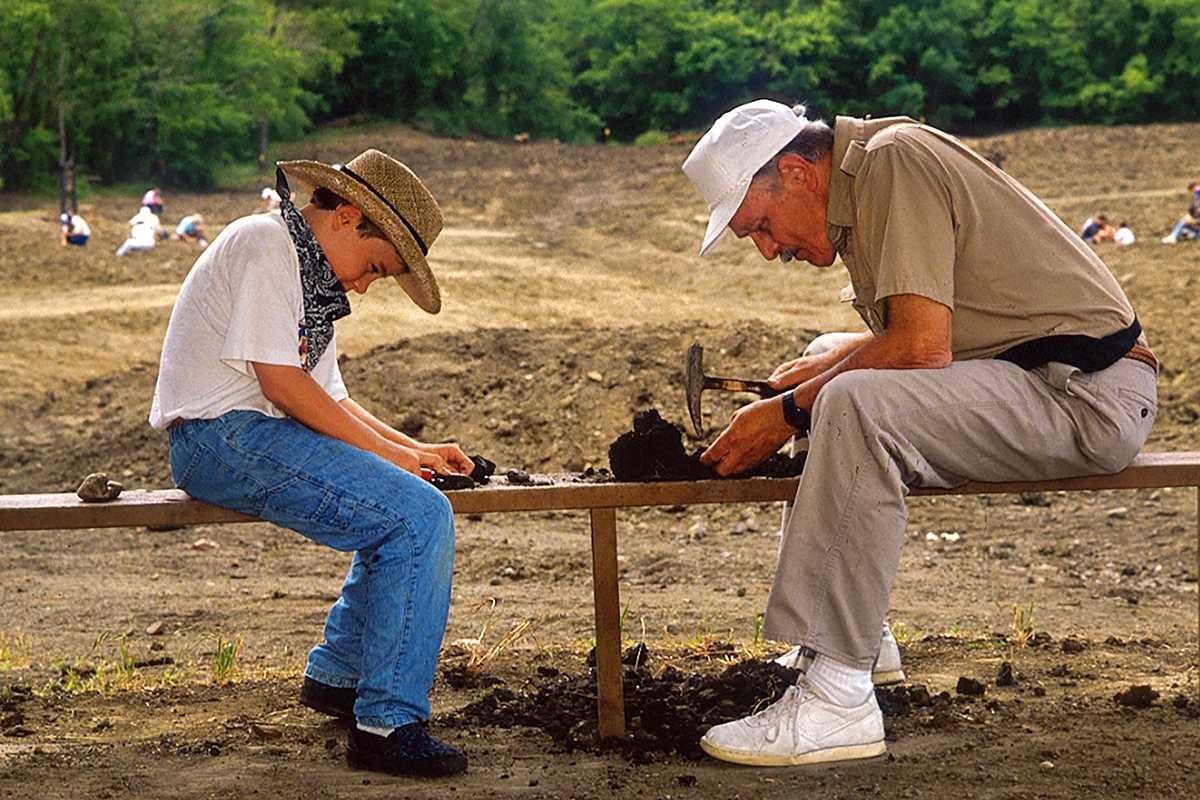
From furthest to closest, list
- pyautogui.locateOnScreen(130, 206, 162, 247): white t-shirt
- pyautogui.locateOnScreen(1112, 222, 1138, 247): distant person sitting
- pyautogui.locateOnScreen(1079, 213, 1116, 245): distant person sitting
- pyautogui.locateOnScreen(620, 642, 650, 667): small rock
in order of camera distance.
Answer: pyautogui.locateOnScreen(1079, 213, 1116, 245): distant person sitting < pyautogui.locateOnScreen(1112, 222, 1138, 247): distant person sitting < pyautogui.locateOnScreen(130, 206, 162, 247): white t-shirt < pyautogui.locateOnScreen(620, 642, 650, 667): small rock

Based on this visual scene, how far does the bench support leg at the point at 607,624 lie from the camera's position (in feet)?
14.3

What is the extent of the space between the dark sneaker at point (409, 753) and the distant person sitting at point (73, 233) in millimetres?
16793

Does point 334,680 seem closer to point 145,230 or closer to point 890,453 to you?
point 890,453

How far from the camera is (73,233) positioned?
20125mm

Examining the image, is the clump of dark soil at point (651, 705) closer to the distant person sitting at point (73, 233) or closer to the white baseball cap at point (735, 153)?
the white baseball cap at point (735, 153)

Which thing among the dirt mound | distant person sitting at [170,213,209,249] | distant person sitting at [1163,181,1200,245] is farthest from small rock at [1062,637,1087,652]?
distant person sitting at [170,213,209,249]

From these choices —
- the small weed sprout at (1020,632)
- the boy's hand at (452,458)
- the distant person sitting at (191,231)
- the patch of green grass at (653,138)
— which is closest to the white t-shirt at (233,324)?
the boy's hand at (452,458)

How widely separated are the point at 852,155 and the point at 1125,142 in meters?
28.5

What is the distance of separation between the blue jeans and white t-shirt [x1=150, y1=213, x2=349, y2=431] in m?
0.06

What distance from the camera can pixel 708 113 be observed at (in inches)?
1678

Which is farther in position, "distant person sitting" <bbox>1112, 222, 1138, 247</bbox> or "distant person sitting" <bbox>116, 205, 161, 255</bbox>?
"distant person sitting" <bbox>1112, 222, 1138, 247</bbox>

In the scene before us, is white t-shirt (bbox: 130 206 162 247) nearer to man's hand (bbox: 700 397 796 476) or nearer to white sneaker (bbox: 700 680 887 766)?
man's hand (bbox: 700 397 796 476)

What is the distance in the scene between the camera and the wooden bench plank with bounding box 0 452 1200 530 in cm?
421

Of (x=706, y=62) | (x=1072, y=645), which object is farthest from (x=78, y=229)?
(x=706, y=62)
